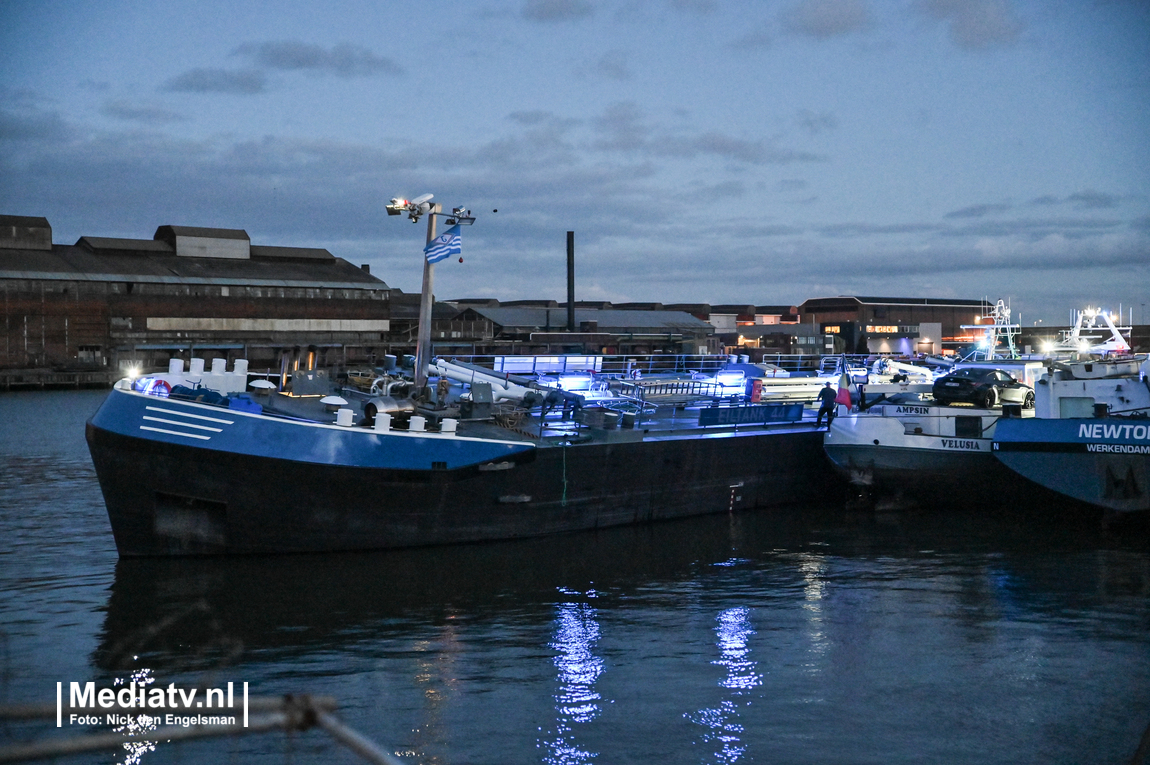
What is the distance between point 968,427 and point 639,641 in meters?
13.9

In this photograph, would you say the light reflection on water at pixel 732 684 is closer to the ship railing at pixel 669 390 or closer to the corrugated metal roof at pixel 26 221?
the ship railing at pixel 669 390

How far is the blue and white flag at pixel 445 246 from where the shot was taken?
21.2 meters

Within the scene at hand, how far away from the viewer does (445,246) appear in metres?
21.2

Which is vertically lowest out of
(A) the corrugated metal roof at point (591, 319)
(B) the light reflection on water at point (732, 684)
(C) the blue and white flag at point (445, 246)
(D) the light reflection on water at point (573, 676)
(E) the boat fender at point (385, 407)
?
(D) the light reflection on water at point (573, 676)

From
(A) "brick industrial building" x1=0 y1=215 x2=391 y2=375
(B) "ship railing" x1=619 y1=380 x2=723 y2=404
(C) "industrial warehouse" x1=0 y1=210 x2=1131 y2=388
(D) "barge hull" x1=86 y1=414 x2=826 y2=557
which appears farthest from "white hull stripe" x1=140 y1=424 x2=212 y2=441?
(A) "brick industrial building" x1=0 y1=215 x2=391 y2=375

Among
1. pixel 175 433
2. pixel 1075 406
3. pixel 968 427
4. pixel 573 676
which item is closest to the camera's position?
pixel 573 676

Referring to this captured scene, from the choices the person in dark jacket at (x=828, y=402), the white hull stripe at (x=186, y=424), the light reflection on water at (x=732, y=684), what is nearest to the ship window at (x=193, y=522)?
the white hull stripe at (x=186, y=424)

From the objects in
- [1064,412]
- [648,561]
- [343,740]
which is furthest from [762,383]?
[343,740]

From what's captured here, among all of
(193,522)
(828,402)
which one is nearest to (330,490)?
(193,522)

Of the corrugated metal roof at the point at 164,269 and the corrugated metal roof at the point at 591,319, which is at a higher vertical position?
the corrugated metal roof at the point at 164,269

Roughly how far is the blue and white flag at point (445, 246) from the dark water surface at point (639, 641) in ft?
21.2

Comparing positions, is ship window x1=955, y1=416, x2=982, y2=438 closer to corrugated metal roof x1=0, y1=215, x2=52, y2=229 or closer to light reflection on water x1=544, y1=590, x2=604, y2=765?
light reflection on water x1=544, y1=590, x2=604, y2=765

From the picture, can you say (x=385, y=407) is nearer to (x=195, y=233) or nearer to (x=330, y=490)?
(x=330, y=490)

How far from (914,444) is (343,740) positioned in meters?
22.9
